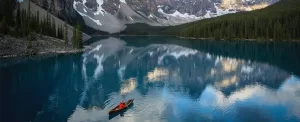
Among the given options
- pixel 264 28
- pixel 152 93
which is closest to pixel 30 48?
pixel 152 93

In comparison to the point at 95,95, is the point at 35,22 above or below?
above

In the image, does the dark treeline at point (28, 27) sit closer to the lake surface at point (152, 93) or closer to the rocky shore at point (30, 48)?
the rocky shore at point (30, 48)

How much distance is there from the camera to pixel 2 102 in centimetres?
3538

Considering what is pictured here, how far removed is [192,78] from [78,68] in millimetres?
26386

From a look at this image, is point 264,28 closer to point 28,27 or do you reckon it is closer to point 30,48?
point 28,27

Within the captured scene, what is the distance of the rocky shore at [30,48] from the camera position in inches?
3169

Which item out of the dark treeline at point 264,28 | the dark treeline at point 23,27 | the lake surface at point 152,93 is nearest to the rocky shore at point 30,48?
the dark treeline at point 23,27

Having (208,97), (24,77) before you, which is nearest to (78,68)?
(24,77)

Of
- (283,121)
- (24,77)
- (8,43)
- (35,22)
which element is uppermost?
(35,22)

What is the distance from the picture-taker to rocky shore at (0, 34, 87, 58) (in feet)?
264

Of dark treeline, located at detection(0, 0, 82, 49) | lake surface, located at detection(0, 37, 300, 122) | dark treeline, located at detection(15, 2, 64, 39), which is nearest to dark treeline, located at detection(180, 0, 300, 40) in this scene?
lake surface, located at detection(0, 37, 300, 122)

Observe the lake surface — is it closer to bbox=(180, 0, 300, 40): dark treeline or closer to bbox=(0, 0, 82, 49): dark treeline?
bbox=(0, 0, 82, 49): dark treeline

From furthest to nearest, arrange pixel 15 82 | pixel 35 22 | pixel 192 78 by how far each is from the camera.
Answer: pixel 35 22
pixel 192 78
pixel 15 82

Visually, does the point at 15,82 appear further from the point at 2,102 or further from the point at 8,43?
the point at 8,43
